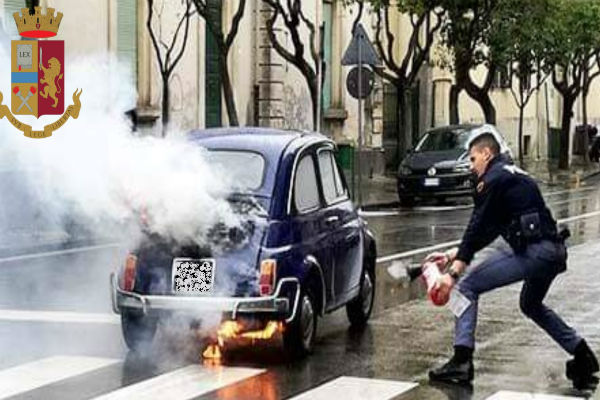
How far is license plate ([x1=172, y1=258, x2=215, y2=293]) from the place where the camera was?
31.3 ft

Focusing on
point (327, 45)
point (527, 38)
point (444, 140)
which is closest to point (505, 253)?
point (444, 140)

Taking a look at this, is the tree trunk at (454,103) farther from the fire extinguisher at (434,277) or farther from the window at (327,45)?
the fire extinguisher at (434,277)

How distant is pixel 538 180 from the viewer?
124 feet

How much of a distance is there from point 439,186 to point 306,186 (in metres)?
17.2

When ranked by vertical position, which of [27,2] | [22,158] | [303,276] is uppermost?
[27,2]

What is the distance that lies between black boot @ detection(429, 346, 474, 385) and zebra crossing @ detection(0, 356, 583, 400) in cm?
18

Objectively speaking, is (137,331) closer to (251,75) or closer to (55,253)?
(55,253)

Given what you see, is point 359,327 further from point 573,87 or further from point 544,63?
point 573,87

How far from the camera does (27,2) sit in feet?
66.3

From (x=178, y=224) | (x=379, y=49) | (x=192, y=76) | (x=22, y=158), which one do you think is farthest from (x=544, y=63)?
(x=178, y=224)

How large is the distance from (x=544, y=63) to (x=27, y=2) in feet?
76.1

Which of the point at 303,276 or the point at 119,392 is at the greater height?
the point at 303,276

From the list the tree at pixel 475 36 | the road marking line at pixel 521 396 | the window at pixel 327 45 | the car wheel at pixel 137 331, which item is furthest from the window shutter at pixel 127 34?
the road marking line at pixel 521 396

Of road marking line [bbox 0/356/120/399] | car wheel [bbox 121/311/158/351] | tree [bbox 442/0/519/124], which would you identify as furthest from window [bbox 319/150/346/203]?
tree [bbox 442/0/519/124]
